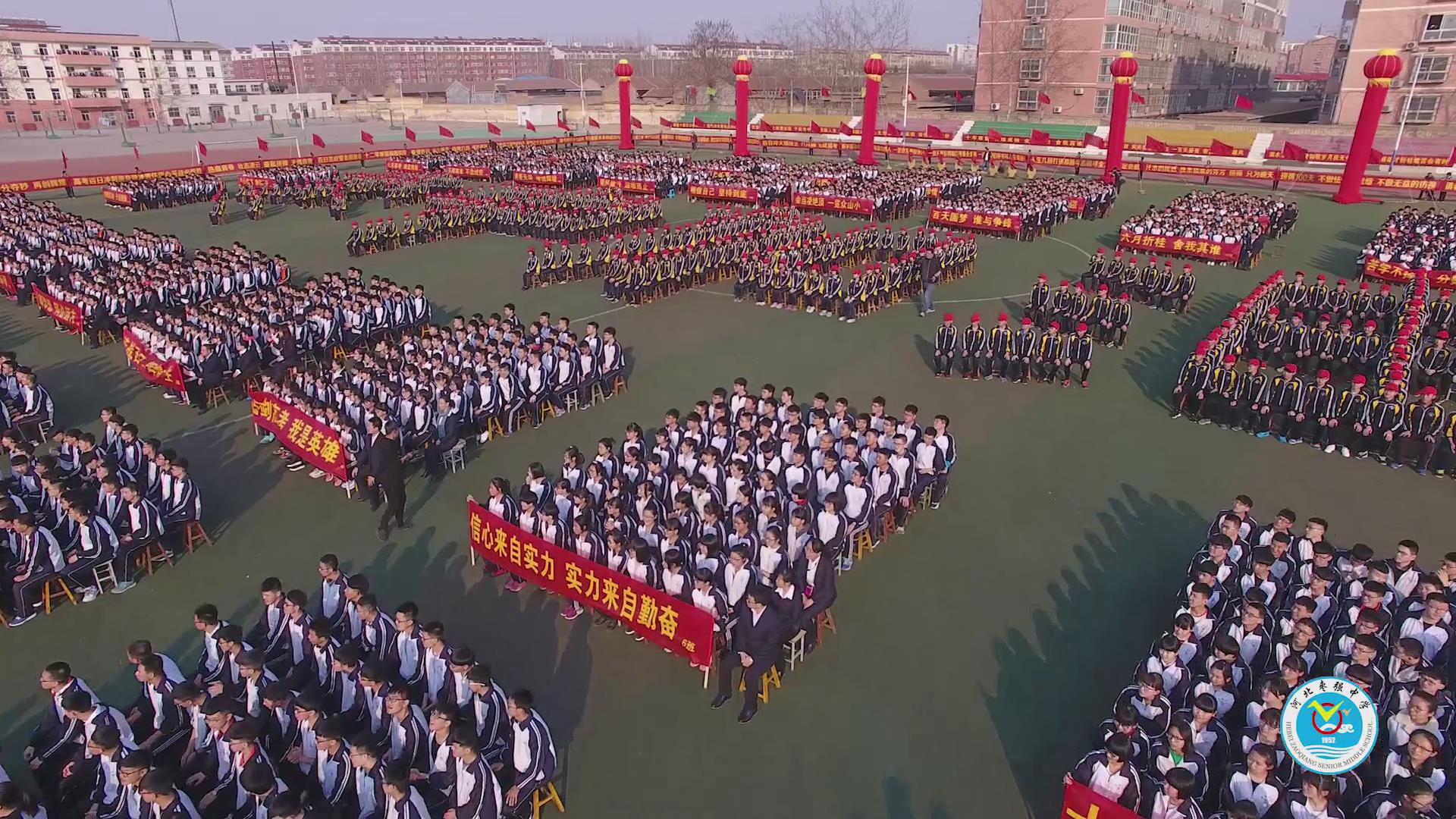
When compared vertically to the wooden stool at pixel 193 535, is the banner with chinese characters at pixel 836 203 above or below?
above

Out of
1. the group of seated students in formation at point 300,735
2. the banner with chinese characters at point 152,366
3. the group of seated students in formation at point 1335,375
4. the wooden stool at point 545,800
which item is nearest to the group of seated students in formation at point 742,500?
the wooden stool at point 545,800

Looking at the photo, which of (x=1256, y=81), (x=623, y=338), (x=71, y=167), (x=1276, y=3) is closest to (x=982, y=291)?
(x=623, y=338)

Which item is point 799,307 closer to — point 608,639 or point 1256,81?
point 608,639

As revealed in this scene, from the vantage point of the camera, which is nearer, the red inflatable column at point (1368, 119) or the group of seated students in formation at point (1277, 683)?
the group of seated students in formation at point (1277, 683)

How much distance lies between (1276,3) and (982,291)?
8645cm

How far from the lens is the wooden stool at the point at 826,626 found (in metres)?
7.70

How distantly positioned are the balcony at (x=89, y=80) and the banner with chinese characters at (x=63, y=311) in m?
55.2

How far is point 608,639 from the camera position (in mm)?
7730

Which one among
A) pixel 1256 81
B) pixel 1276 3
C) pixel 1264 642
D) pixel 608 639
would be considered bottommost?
pixel 608 639

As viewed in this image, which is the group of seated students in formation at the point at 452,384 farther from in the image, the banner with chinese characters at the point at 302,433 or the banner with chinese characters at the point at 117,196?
the banner with chinese characters at the point at 117,196

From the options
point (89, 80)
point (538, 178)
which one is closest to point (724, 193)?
point (538, 178)

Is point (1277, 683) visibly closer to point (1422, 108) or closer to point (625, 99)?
point (625, 99)

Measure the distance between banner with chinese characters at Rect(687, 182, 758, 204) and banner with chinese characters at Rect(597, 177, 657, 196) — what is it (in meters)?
1.78

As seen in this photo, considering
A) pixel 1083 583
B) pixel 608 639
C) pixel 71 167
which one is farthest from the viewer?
pixel 71 167
